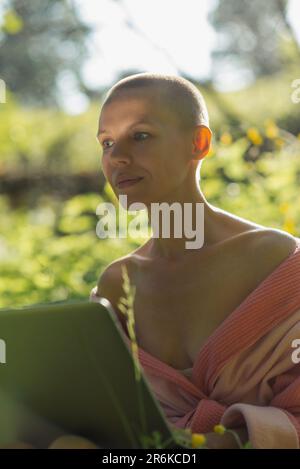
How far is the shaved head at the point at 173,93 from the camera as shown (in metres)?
2.18

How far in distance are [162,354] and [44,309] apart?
2.17 feet

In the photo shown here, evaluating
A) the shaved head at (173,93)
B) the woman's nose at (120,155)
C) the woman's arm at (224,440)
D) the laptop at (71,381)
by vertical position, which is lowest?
the woman's arm at (224,440)

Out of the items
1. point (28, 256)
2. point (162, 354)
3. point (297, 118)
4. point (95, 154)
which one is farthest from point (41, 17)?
point (162, 354)

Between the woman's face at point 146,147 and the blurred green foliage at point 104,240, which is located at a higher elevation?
the woman's face at point 146,147

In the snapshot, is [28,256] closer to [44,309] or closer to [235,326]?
[235,326]

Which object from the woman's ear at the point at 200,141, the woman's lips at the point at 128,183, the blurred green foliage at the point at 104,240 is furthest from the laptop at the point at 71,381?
the blurred green foliage at the point at 104,240

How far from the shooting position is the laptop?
157 cm

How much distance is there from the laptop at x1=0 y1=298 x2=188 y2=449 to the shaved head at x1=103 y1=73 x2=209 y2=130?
0.67 metres

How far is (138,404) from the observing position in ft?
5.27

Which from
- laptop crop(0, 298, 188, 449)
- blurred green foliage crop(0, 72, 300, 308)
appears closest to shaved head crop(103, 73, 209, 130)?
laptop crop(0, 298, 188, 449)

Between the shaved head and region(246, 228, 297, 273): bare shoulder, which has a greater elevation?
Result: the shaved head

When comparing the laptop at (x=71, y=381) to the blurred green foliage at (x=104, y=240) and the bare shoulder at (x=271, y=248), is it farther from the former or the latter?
the blurred green foliage at (x=104, y=240)

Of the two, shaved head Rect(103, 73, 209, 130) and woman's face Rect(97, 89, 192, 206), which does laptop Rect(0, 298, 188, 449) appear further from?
shaved head Rect(103, 73, 209, 130)

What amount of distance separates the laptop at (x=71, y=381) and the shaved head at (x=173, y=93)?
2.20ft
